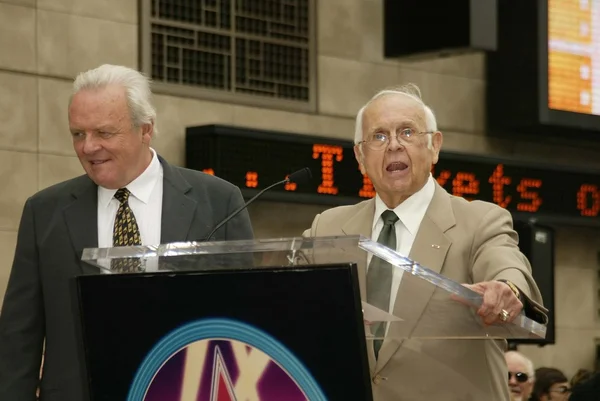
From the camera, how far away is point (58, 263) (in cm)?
411

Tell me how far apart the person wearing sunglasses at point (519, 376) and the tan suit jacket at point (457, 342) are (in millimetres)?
4640

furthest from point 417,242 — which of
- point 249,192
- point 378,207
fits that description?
point 249,192

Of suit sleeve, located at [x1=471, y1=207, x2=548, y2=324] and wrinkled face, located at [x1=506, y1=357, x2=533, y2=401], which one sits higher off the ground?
suit sleeve, located at [x1=471, y1=207, x2=548, y2=324]

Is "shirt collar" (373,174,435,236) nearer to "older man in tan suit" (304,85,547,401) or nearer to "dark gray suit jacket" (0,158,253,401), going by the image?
"older man in tan suit" (304,85,547,401)

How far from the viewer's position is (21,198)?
823 centimetres

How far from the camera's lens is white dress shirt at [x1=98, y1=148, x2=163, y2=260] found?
4.09 m

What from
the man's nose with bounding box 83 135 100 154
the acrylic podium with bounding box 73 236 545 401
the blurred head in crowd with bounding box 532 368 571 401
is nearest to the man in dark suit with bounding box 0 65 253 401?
the man's nose with bounding box 83 135 100 154

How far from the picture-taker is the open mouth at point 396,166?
4029 millimetres

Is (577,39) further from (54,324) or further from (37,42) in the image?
(54,324)

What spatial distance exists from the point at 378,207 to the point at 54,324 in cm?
102

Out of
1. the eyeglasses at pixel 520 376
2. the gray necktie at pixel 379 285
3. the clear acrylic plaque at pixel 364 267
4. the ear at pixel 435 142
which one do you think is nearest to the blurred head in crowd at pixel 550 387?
the eyeglasses at pixel 520 376

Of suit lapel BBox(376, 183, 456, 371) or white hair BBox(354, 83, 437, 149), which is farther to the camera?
white hair BBox(354, 83, 437, 149)

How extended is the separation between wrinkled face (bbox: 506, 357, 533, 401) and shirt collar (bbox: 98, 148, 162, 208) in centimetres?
470

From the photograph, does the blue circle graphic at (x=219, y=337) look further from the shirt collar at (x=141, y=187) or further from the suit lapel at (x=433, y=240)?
the shirt collar at (x=141, y=187)
